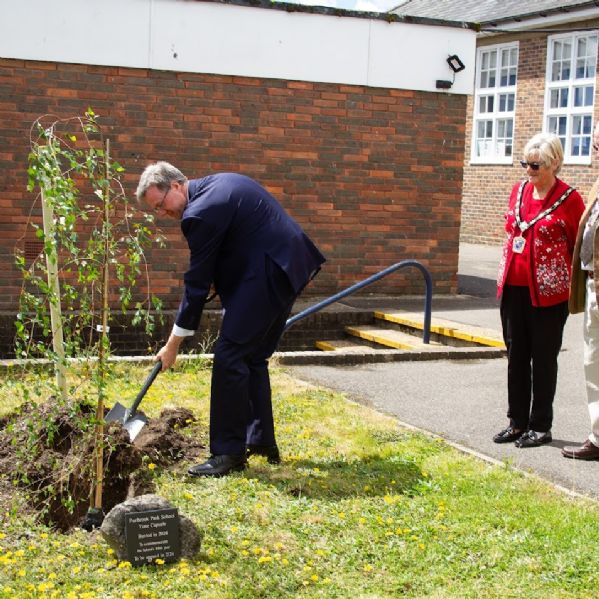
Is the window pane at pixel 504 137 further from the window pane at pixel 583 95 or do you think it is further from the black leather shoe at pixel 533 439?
the black leather shoe at pixel 533 439

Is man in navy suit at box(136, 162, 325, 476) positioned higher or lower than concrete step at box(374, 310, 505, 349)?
higher

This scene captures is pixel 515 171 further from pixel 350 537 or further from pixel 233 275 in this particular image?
pixel 350 537

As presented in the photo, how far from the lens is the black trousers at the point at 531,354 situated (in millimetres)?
6340

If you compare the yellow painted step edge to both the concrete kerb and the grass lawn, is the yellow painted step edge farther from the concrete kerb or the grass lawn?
the grass lawn

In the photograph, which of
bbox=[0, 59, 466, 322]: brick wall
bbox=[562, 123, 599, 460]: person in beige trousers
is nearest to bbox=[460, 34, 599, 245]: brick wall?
bbox=[0, 59, 466, 322]: brick wall

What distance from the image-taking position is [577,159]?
2022 centimetres

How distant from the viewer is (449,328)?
10.8 meters

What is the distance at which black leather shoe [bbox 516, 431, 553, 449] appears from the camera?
6441 millimetres

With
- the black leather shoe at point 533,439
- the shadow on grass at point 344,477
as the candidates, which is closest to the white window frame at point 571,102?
the black leather shoe at point 533,439

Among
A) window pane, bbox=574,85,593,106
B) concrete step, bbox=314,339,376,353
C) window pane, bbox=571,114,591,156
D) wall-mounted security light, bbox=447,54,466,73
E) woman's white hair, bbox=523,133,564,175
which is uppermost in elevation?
window pane, bbox=574,85,593,106

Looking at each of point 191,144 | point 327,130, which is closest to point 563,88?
point 327,130

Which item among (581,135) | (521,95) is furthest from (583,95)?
(521,95)

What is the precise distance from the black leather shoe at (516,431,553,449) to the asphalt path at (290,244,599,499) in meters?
0.04

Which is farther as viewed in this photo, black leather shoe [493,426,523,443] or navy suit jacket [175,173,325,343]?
black leather shoe [493,426,523,443]
